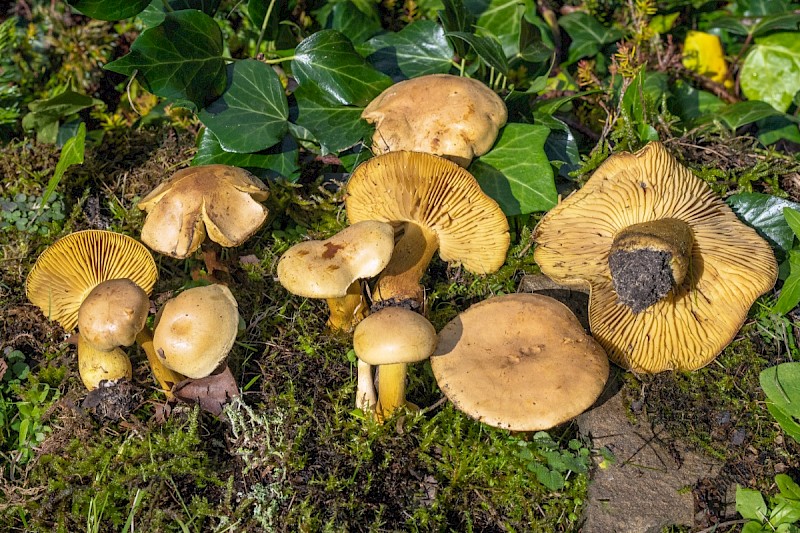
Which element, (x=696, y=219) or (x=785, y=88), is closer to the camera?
(x=696, y=219)

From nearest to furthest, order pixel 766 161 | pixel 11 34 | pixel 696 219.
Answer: pixel 696 219, pixel 766 161, pixel 11 34

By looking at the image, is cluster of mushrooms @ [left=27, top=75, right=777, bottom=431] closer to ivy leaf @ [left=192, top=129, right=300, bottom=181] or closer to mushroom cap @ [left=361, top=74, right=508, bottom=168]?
mushroom cap @ [left=361, top=74, right=508, bottom=168]

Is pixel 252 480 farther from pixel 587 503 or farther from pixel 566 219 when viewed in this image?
pixel 566 219

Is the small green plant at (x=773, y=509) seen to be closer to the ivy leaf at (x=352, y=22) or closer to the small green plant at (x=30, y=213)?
the ivy leaf at (x=352, y=22)

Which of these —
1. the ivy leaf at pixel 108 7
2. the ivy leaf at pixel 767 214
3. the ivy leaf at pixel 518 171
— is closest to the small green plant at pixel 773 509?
the ivy leaf at pixel 767 214

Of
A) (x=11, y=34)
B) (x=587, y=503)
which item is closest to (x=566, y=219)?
(x=587, y=503)

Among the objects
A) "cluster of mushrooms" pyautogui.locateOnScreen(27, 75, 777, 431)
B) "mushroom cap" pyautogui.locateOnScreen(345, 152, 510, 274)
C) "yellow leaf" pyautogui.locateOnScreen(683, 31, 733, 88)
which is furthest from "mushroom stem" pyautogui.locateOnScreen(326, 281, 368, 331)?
"yellow leaf" pyautogui.locateOnScreen(683, 31, 733, 88)
